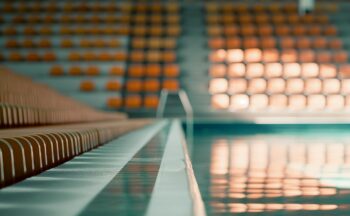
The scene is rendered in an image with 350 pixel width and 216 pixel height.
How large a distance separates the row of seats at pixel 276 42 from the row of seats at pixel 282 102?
1015mm

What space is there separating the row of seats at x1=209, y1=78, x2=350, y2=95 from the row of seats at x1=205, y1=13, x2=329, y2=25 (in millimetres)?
1551

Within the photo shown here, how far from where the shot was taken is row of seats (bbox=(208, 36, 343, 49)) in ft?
30.0

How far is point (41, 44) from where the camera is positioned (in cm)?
936

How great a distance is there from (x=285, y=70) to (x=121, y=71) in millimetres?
2502

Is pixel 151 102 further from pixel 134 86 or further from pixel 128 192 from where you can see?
pixel 128 192

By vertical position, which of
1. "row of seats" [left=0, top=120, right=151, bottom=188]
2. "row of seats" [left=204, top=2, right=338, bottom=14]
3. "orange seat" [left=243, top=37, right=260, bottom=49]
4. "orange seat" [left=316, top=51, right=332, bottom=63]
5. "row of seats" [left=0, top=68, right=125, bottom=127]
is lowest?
"row of seats" [left=0, top=120, right=151, bottom=188]

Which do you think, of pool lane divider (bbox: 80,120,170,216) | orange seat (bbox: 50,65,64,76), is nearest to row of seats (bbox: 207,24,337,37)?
orange seat (bbox: 50,65,64,76)

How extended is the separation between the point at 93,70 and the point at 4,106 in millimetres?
6609

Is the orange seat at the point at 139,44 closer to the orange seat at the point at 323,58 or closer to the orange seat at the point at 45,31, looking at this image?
the orange seat at the point at 45,31

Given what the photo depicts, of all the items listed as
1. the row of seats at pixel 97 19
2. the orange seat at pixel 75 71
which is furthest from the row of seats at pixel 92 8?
the orange seat at pixel 75 71

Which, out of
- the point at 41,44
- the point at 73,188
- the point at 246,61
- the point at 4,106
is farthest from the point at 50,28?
the point at 73,188

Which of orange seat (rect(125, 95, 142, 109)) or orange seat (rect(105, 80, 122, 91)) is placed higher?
orange seat (rect(105, 80, 122, 91))

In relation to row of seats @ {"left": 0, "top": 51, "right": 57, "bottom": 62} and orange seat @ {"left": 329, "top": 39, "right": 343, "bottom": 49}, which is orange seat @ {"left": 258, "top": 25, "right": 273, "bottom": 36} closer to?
orange seat @ {"left": 329, "top": 39, "right": 343, "bottom": 49}

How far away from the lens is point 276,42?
9328 millimetres
